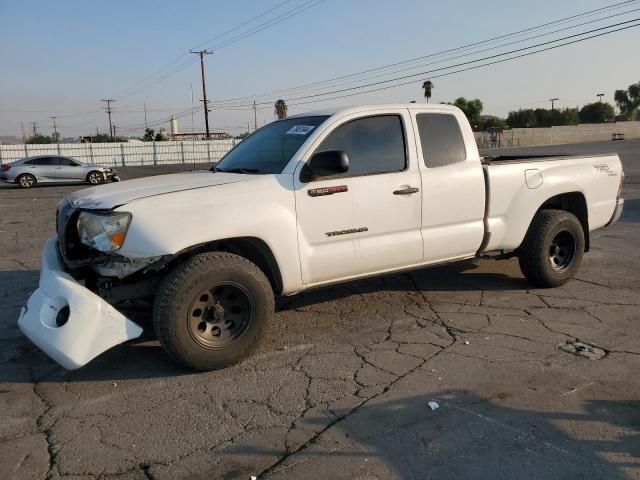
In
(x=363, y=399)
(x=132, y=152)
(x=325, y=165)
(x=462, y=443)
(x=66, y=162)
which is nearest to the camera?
(x=462, y=443)

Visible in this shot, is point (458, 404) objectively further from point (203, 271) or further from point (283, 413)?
point (203, 271)

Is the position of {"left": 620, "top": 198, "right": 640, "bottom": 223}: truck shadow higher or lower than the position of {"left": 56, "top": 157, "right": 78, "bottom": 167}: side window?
lower

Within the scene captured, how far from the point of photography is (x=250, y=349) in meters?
4.20

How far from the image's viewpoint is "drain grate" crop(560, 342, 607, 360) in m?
4.25

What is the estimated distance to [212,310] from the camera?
4078 mm

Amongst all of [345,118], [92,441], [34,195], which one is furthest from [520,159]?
[34,195]

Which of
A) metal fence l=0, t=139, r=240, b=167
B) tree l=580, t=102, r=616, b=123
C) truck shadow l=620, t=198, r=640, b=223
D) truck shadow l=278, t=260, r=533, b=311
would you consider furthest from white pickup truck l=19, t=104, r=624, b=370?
tree l=580, t=102, r=616, b=123

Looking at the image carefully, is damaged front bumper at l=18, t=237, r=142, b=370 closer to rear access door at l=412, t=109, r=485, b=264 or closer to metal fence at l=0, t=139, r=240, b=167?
rear access door at l=412, t=109, r=485, b=264

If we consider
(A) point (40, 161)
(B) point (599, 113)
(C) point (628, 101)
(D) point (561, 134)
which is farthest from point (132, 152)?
(C) point (628, 101)

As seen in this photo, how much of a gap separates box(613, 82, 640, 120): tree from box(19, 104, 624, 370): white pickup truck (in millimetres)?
137225

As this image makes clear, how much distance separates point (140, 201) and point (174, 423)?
4.90 ft

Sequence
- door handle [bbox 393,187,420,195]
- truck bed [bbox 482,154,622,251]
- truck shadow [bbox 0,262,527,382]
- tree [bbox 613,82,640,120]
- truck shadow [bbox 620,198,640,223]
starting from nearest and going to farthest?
truck shadow [bbox 0,262,527,382], door handle [bbox 393,187,420,195], truck bed [bbox 482,154,622,251], truck shadow [bbox 620,198,640,223], tree [bbox 613,82,640,120]

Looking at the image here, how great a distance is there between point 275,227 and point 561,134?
8338cm

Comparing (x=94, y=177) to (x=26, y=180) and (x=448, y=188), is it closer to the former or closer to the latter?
(x=26, y=180)
